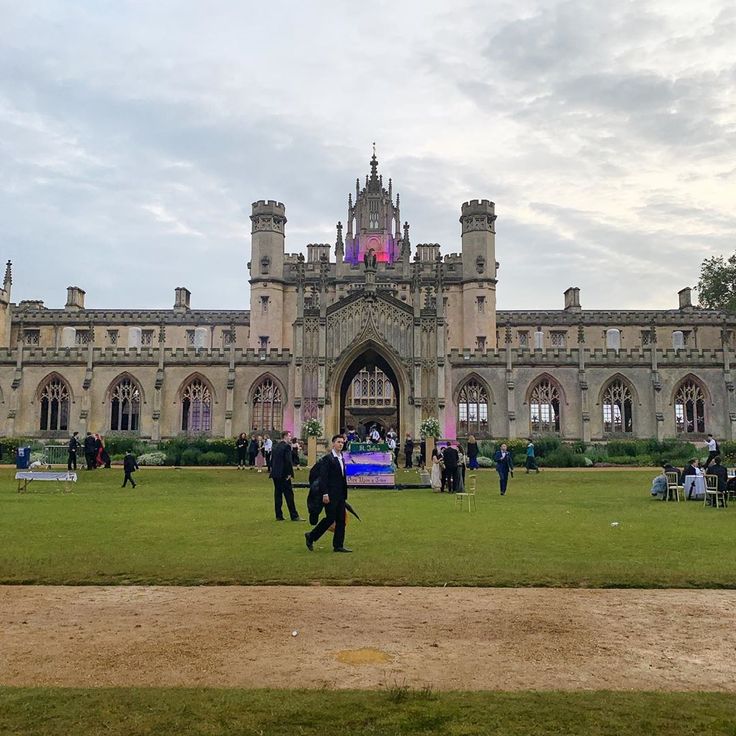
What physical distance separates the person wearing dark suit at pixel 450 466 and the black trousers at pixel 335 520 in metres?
12.1

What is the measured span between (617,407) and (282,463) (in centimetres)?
3792

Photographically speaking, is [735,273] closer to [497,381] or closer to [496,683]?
[497,381]

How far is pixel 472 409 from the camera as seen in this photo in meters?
48.2

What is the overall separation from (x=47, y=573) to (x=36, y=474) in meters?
14.4

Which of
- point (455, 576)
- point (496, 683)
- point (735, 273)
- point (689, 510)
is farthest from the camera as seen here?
point (735, 273)

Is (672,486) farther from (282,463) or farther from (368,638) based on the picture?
(368,638)

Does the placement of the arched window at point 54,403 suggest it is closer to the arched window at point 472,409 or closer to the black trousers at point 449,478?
the arched window at point 472,409

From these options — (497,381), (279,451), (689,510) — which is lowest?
(689,510)

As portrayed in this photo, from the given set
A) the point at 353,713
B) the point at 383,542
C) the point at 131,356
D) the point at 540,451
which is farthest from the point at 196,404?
the point at 353,713

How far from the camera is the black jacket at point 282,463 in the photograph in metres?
15.0

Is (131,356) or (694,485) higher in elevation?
(131,356)

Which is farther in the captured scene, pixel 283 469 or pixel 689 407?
pixel 689 407

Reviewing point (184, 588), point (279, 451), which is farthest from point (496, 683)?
point (279, 451)

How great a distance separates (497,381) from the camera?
47.9 m
